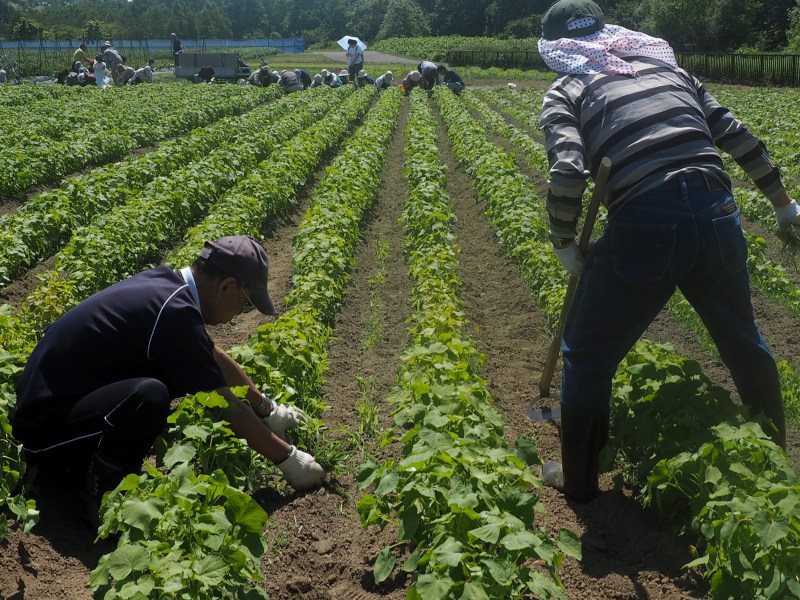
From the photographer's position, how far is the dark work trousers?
3277 millimetres

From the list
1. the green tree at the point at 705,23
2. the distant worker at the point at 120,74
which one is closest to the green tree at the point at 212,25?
the green tree at the point at 705,23

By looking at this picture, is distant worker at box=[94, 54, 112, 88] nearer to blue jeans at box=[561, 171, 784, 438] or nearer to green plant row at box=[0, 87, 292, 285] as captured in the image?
green plant row at box=[0, 87, 292, 285]

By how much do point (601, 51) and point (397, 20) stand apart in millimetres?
92057

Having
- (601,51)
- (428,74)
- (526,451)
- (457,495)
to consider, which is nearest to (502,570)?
(457,495)

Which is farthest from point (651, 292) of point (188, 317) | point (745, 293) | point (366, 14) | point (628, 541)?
point (366, 14)

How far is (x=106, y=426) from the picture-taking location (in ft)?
10.8

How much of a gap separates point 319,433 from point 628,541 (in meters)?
1.69

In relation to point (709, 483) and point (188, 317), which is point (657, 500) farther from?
point (188, 317)

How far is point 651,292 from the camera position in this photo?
3.28m

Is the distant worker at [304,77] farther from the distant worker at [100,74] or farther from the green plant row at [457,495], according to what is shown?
the green plant row at [457,495]

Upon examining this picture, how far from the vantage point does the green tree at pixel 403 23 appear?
89.8 m

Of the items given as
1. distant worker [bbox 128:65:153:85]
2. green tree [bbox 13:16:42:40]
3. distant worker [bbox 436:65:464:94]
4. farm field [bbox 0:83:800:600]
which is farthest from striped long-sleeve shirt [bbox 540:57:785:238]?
green tree [bbox 13:16:42:40]

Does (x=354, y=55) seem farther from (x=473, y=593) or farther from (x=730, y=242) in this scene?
(x=473, y=593)

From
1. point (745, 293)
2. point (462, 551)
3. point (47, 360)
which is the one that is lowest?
point (462, 551)
